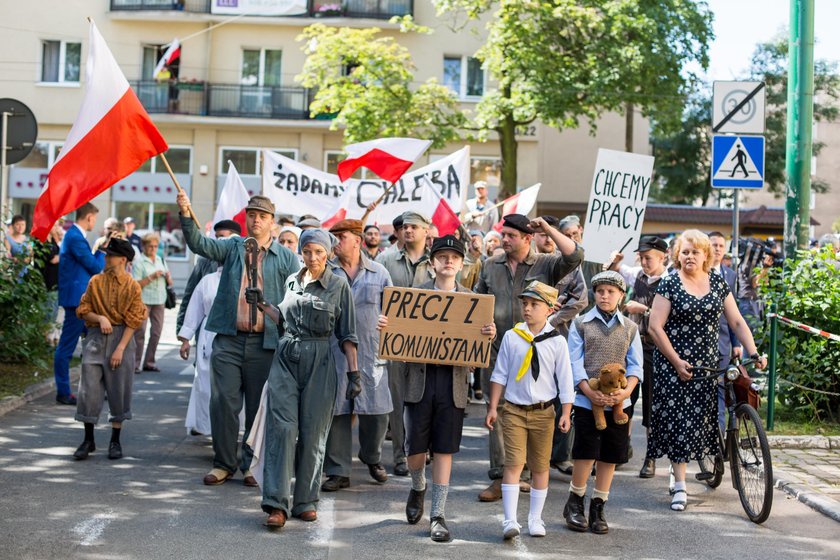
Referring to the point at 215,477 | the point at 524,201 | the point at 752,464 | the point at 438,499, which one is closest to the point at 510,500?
the point at 438,499

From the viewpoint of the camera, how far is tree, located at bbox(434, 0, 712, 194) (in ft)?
91.6

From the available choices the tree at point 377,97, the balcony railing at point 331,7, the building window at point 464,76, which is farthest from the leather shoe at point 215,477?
the balcony railing at point 331,7

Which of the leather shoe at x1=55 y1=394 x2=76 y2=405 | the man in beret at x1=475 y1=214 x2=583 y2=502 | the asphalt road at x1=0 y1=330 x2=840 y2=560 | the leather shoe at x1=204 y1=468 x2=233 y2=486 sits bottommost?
the asphalt road at x1=0 y1=330 x2=840 y2=560

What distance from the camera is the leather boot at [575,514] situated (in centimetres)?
713

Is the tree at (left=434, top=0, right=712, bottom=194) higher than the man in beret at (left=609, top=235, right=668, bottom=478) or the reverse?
higher

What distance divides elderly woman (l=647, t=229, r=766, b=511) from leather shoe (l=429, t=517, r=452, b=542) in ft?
6.30

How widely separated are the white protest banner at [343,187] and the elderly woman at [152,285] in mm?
1856

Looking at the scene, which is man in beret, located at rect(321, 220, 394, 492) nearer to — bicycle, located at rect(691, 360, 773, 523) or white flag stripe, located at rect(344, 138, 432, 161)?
bicycle, located at rect(691, 360, 773, 523)

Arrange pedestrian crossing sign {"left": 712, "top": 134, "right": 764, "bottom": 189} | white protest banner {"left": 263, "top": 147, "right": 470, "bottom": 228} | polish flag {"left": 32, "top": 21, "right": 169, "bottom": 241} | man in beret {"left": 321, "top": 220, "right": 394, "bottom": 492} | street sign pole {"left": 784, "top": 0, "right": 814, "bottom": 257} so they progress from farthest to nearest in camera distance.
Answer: white protest banner {"left": 263, "top": 147, "right": 470, "bottom": 228}, street sign pole {"left": 784, "top": 0, "right": 814, "bottom": 257}, pedestrian crossing sign {"left": 712, "top": 134, "right": 764, "bottom": 189}, man in beret {"left": 321, "top": 220, "right": 394, "bottom": 492}, polish flag {"left": 32, "top": 21, "right": 169, "bottom": 241}

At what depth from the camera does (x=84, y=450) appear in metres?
9.07

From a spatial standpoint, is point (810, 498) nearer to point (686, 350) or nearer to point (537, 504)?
point (686, 350)

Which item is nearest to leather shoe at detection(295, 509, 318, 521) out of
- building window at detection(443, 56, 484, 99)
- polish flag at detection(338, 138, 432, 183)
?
polish flag at detection(338, 138, 432, 183)

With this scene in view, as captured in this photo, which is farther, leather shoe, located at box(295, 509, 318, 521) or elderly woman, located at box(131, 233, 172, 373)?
elderly woman, located at box(131, 233, 172, 373)

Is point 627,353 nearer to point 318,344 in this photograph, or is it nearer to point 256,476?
point 318,344
